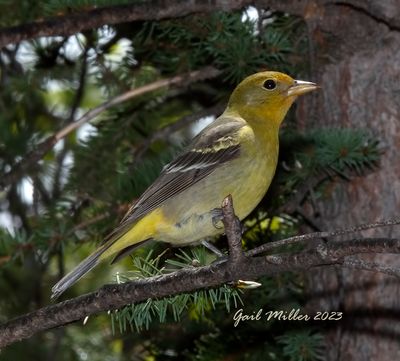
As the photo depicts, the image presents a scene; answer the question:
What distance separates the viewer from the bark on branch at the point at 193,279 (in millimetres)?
3010

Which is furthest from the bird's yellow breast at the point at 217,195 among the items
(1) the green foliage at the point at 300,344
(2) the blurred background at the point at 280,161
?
(1) the green foliage at the point at 300,344

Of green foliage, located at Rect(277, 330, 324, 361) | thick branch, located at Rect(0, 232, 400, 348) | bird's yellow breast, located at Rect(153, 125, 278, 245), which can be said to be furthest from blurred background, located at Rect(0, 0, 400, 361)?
thick branch, located at Rect(0, 232, 400, 348)

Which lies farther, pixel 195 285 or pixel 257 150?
pixel 257 150

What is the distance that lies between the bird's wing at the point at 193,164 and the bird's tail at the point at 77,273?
33 centimetres

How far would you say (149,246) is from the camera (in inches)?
209

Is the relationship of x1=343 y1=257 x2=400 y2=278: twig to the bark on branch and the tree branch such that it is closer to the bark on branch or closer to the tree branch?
the bark on branch

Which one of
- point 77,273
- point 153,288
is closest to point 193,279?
point 153,288

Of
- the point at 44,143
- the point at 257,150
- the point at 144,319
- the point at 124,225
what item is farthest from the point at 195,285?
the point at 44,143

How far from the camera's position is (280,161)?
535 centimetres

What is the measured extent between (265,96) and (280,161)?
44 cm

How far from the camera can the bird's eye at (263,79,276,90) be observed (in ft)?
17.2

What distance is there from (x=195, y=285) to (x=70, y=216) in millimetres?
1867

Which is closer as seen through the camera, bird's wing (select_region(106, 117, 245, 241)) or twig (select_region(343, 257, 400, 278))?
twig (select_region(343, 257, 400, 278))

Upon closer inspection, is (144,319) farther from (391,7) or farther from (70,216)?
(391,7)
